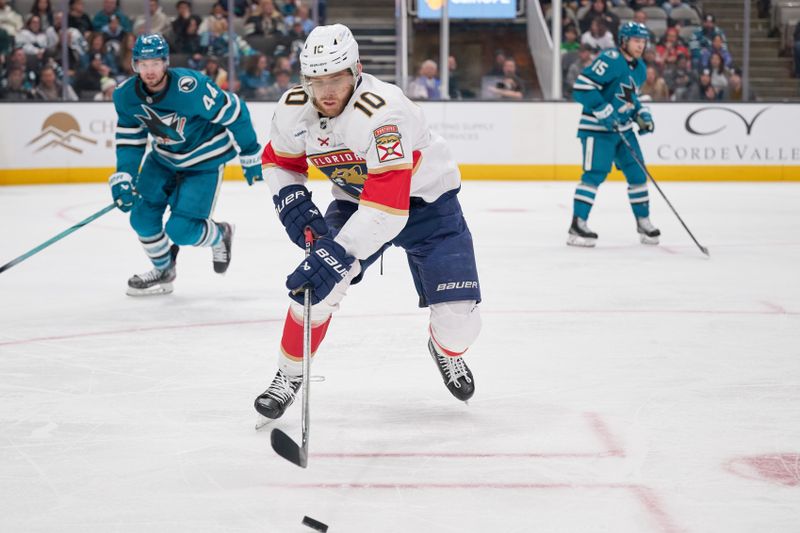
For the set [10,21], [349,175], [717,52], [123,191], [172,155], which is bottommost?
[123,191]

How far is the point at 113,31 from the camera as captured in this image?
10.6m

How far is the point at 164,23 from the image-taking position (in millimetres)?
10680

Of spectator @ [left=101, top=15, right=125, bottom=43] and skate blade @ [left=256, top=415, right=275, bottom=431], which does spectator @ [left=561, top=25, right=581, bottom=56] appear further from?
skate blade @ [left=256, top=415, right=275, bottom=431]

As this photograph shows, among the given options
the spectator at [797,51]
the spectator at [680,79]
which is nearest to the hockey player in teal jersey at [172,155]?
the spectator at [680,79]

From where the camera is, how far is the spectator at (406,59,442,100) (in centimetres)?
1062

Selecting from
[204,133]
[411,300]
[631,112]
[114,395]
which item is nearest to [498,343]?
[411,300]

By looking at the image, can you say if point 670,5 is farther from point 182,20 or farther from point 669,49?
point 182,20

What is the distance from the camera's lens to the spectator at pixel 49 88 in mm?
10055

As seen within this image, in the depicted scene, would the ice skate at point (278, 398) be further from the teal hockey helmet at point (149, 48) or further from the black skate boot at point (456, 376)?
the teal hockey helmet at point (149, 48)

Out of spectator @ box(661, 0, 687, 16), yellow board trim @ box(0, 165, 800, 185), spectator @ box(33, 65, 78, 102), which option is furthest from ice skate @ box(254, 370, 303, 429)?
spectator @ box(661, 0, 687, 16)

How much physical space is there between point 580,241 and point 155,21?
19.3 ft

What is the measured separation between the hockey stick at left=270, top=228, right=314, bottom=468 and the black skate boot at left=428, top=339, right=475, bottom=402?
519mm

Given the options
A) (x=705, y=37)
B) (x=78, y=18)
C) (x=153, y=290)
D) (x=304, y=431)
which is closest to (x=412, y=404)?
(x=304, y=431)

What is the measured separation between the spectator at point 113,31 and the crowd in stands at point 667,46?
4.25 m
